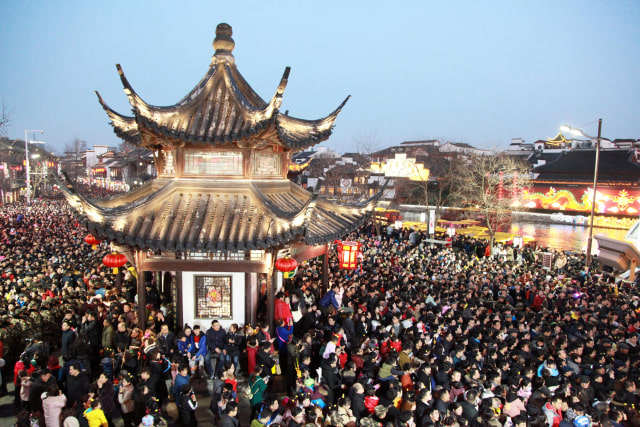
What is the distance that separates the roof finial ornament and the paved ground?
8536 millimetres

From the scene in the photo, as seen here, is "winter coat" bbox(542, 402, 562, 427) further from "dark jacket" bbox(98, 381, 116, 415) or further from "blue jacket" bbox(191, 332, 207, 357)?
"dark jacket" bbox(98, 381, 116, 415)

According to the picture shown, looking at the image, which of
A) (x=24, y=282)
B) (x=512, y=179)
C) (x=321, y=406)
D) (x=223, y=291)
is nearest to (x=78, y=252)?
(x=24, y=282)

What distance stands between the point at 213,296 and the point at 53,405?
4.25m

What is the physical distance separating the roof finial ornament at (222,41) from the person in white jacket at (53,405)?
28.9 feet

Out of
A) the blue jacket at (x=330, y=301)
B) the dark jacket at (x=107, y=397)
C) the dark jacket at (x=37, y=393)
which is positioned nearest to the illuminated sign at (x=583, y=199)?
the blue jacket at (x=330, y=301)

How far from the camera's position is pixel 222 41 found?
37.2ft

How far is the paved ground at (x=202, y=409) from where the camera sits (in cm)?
807

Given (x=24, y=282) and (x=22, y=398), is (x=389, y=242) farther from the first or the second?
(x=22, y=398)

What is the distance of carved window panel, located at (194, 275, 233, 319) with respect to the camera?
33.9ft

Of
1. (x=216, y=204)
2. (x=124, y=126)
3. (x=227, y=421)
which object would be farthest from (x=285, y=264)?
(x=124, y=126)

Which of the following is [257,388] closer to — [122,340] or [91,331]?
[122,340]

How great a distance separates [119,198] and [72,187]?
3.63m

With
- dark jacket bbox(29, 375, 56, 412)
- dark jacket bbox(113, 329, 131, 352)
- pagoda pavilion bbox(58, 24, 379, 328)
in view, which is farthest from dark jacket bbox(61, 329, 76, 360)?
dark jacket bbox(29, 375, 56, 412)

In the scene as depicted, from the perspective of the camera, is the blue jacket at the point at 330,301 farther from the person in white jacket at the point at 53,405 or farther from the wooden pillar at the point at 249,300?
the person in white jacket at the point at 53,405
